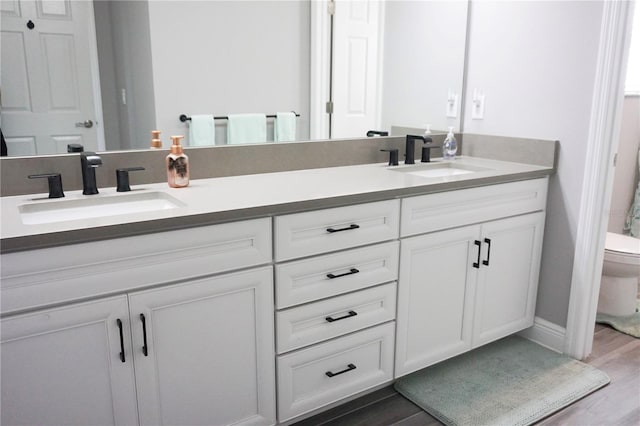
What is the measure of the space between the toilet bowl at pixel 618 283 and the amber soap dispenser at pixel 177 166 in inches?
85.7

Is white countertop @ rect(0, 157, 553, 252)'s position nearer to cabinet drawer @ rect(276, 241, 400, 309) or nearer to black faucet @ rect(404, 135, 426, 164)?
black faucet @ rect(404, 135, 426, 164)

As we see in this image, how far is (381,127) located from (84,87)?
4.22 ft

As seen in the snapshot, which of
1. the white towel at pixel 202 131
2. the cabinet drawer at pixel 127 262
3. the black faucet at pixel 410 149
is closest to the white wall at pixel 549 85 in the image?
the black faucet at pixel 410 149

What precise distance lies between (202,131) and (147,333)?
2.67ft

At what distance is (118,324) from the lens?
136 cm

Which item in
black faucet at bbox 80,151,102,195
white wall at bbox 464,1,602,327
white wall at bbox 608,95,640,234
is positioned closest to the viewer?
black faucet at bbox 80,151,102,195

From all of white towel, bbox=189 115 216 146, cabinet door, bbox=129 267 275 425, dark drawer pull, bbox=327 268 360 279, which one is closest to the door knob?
white towel, bbox=189 115 216 146

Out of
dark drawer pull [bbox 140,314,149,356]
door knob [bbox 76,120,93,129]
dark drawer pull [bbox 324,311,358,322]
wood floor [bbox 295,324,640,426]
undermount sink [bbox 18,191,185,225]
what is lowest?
wood floor [bbox 295,324,640,426]

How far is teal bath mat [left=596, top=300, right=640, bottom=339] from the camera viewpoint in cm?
261

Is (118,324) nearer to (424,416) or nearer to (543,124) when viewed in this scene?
(424,416)

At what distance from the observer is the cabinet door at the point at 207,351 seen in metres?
1.43

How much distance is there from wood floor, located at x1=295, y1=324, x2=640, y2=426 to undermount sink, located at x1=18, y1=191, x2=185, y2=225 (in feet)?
3.13

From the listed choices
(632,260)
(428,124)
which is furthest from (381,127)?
(632,260)

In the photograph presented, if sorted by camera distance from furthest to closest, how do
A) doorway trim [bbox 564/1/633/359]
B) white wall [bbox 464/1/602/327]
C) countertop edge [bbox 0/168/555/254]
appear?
1. white wall [bbox 464/1/602/327]
2. doorway trim [bbox 564/1/633/359]
3. countertop edge [bbox 0/168/555/254]
